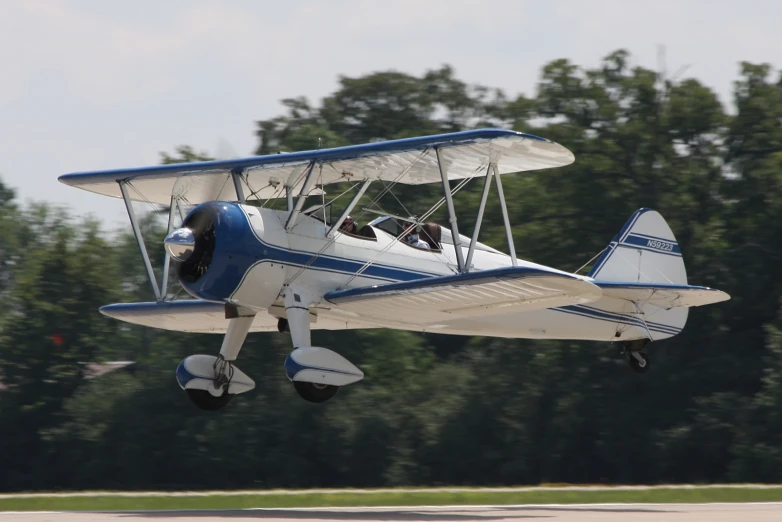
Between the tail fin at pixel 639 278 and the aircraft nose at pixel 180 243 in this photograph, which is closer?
the aircraft nose at pixel 180 243

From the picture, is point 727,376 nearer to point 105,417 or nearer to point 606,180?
point 606,180

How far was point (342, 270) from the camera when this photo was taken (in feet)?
44.2

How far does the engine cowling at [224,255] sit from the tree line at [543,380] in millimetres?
18281

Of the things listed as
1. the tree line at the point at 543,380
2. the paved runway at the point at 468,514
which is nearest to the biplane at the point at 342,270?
the paved runway at the point at 468,514

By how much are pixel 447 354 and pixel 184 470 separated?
9.11 m

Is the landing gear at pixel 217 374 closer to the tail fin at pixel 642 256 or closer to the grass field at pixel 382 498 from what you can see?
the grass field at pixel 382 498

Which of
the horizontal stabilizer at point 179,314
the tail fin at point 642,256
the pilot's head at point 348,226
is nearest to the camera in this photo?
the pilot's head at point 348,226

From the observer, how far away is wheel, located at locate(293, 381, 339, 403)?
1256 centimetres

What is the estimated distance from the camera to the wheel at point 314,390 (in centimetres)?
1256

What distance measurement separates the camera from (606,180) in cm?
3192

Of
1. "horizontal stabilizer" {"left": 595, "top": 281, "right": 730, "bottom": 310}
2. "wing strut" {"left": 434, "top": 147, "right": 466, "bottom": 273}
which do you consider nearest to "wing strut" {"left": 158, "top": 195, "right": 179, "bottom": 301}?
"wing strut" {"left": 434, "top": 147, "right": 466, "bottom": 273}

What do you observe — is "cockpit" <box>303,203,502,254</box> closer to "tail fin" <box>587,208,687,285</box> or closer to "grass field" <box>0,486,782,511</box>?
"tail fin" <box>587,208,687,285</box>

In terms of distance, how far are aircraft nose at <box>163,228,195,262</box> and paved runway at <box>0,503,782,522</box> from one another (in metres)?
2.77

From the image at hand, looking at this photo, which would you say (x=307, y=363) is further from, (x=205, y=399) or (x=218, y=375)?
(x=205, y=399)
